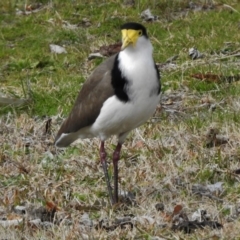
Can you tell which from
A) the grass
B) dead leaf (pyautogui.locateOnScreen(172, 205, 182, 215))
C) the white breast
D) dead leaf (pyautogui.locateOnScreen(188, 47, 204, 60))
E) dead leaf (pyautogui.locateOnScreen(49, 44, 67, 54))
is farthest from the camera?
dead leaf (pyautogui.locateOnScreen(49, 44, 67, 54))

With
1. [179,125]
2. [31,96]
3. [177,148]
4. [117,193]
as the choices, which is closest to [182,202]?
[117,193]

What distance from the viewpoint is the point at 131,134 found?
787cm

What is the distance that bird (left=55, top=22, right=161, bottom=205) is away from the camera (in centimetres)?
608

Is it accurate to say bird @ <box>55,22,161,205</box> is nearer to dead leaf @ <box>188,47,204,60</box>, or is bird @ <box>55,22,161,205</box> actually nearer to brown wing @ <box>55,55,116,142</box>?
brown wing @ <box>55,55,116,142</box>

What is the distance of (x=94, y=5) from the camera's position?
12.4 meters

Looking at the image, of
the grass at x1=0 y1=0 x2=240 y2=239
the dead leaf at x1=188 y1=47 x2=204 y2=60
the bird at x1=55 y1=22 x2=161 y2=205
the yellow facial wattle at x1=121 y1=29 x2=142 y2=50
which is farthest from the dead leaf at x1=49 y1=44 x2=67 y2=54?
the yellow facial wattle at x1=121 y1=29 x2=142 y2=50

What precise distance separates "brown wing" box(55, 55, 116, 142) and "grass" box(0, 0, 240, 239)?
53cm

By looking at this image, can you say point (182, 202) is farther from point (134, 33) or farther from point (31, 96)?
point (31, 96)

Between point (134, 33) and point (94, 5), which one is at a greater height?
point (134, 33)

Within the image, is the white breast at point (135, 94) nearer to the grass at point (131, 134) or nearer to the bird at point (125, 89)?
the bird at point (125, 89)

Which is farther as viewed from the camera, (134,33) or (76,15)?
(76,15)

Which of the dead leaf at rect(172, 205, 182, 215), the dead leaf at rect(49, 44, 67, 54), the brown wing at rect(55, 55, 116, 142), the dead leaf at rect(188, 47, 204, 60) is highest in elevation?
the brown wing at rect(55, 55, 116, 142)

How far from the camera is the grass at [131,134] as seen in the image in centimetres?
622

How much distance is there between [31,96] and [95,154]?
5.67 ft
